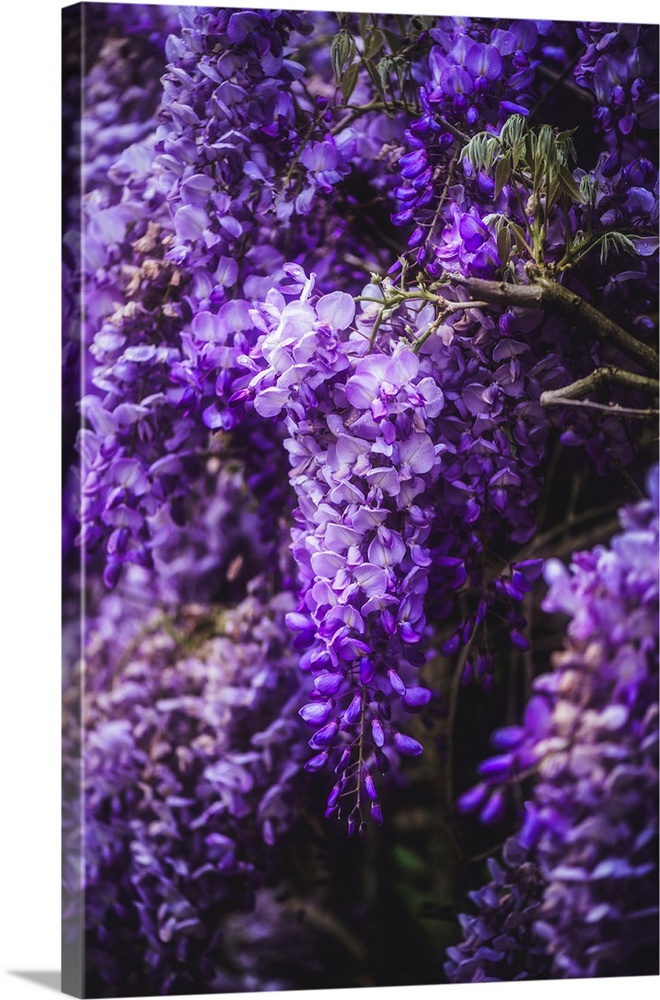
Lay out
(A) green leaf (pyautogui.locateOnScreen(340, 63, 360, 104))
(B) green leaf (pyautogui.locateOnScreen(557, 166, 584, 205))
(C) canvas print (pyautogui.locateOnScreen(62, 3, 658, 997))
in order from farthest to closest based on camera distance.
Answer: (B) green leaf (pyautogui.locateOnScreen(557, 166, 584, 205)) → (A) green leaf (pyautogui.locateOnScreen(340, 63, 360, 104)) → (C) canvas print (pyautogui.locateOnScreen(62, 3, 658, 997))

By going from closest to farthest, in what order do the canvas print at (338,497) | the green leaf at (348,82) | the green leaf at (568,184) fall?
the canvas print at (338,497) → the green leaf at (348,82) → the green leaf at (568,184)

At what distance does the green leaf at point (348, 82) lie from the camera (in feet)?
10.5

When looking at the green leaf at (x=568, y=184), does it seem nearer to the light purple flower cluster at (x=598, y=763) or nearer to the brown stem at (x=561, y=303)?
the brown stem at (x=561, y=303)

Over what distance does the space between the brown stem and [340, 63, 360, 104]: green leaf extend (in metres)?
0.40

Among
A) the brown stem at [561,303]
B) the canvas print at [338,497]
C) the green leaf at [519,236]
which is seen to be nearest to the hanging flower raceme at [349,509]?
the canvas print at [338,497]

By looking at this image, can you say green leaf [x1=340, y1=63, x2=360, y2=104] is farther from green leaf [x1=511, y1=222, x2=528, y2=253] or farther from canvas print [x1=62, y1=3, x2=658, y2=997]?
green leaf [x1=511, y1=222, x2=528, y2=253]

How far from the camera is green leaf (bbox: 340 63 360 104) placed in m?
3.21

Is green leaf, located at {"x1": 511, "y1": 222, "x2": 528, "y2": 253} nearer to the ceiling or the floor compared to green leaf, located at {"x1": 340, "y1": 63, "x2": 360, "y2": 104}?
nearer to the floor

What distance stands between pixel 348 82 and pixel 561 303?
24.0 inches

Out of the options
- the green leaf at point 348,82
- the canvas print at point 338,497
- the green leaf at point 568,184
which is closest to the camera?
A: the canvas print at point 338,497

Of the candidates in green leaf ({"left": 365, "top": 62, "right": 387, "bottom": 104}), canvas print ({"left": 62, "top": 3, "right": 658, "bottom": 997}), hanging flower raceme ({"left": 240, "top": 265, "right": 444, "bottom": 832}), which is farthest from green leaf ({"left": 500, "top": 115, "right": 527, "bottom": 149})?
hanging flower raceme ({"left": 240, "top": 265, "right": 444, "bottom": 832})

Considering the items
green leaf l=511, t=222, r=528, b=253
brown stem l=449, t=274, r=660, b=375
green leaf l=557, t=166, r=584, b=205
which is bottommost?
brown stem l=449, t=274, r=660, b=375

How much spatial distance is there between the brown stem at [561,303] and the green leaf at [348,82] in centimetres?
40

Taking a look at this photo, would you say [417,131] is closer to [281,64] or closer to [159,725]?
[281,64]
